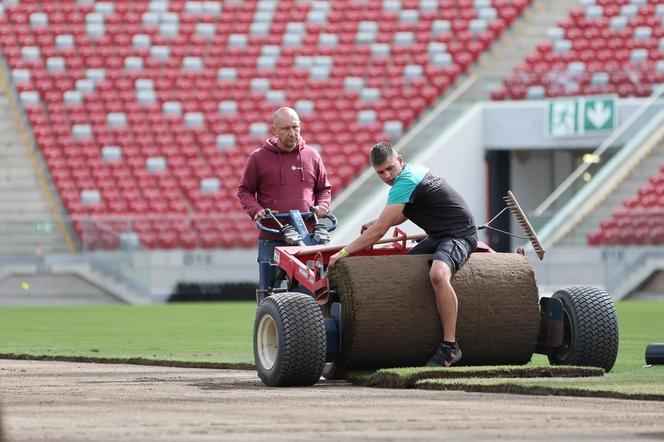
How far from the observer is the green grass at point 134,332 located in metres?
15.4

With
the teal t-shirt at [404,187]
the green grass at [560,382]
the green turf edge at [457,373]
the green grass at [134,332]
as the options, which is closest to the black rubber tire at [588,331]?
the green grass at [560,382]

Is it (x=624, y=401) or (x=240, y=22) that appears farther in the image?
(x=240, y=22)

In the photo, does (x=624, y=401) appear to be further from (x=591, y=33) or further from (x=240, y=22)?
(x=240, y=22)

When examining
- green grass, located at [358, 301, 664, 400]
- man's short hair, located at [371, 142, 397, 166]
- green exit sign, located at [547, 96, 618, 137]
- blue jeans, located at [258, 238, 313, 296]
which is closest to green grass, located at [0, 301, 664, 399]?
green grass, located at [358, 301, 664, 400]

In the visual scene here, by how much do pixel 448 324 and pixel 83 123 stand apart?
26.9 m

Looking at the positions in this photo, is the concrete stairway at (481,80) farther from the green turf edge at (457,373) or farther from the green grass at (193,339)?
the green turf edge at (457,373)

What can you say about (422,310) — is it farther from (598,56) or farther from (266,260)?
(598,56)

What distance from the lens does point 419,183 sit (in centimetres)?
1118

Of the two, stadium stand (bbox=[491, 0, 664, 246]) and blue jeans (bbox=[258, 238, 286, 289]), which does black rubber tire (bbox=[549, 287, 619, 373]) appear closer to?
blue jeans (bbox=[258, 238, 286, 289])

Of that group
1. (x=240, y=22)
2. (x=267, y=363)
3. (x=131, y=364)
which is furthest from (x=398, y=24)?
(x=267, y=363)

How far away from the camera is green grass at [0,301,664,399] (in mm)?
10180

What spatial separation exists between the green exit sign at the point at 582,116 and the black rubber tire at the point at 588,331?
22796 mm

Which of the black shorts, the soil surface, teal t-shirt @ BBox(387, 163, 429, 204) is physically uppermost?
teal t-shirt @ BBox(387, 163, 429, 204)

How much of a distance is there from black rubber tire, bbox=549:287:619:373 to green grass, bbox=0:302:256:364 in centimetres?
325
